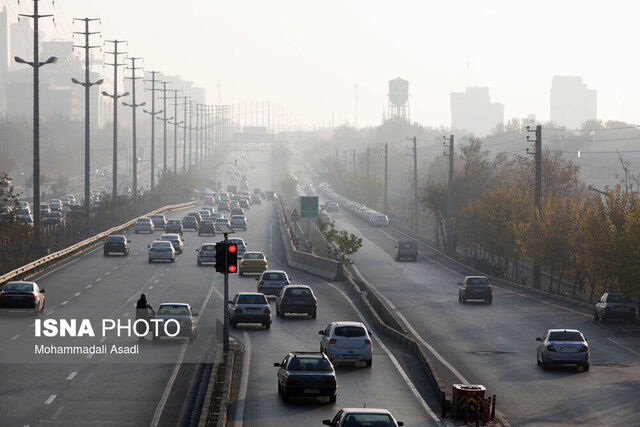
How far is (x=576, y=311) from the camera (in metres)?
57.1

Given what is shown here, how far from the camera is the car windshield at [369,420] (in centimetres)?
2036

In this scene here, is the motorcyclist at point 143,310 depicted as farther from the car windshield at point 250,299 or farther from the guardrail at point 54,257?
the guardrail at point 54,257

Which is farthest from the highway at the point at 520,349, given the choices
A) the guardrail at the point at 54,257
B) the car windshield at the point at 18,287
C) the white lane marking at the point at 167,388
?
the guardrail at the point at 54,257

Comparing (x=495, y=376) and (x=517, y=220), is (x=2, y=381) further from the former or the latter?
(x=517, y=220)

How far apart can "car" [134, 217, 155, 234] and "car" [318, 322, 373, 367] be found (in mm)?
65858

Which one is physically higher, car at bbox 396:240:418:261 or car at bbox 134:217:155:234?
car at bbox 134:217:155:234

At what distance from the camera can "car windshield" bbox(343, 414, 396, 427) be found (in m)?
20.4

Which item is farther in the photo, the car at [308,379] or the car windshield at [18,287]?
the car windshield at [18,287]

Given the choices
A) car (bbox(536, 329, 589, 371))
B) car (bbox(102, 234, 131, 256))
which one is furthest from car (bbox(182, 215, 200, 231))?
car (bbox(536, 329, 589, 371))

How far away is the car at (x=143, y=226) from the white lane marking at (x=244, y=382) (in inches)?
2253

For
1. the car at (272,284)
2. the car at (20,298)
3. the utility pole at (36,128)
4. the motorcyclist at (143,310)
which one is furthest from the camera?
the utility pole at (36,128)

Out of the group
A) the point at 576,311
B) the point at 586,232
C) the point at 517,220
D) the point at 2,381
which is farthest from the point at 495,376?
the point at 517,220

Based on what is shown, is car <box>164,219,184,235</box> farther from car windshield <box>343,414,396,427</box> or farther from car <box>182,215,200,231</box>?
car windshield <box>343,414,396,427</box>

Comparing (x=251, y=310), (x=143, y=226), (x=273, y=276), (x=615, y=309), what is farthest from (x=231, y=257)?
(x=143, y=226)
